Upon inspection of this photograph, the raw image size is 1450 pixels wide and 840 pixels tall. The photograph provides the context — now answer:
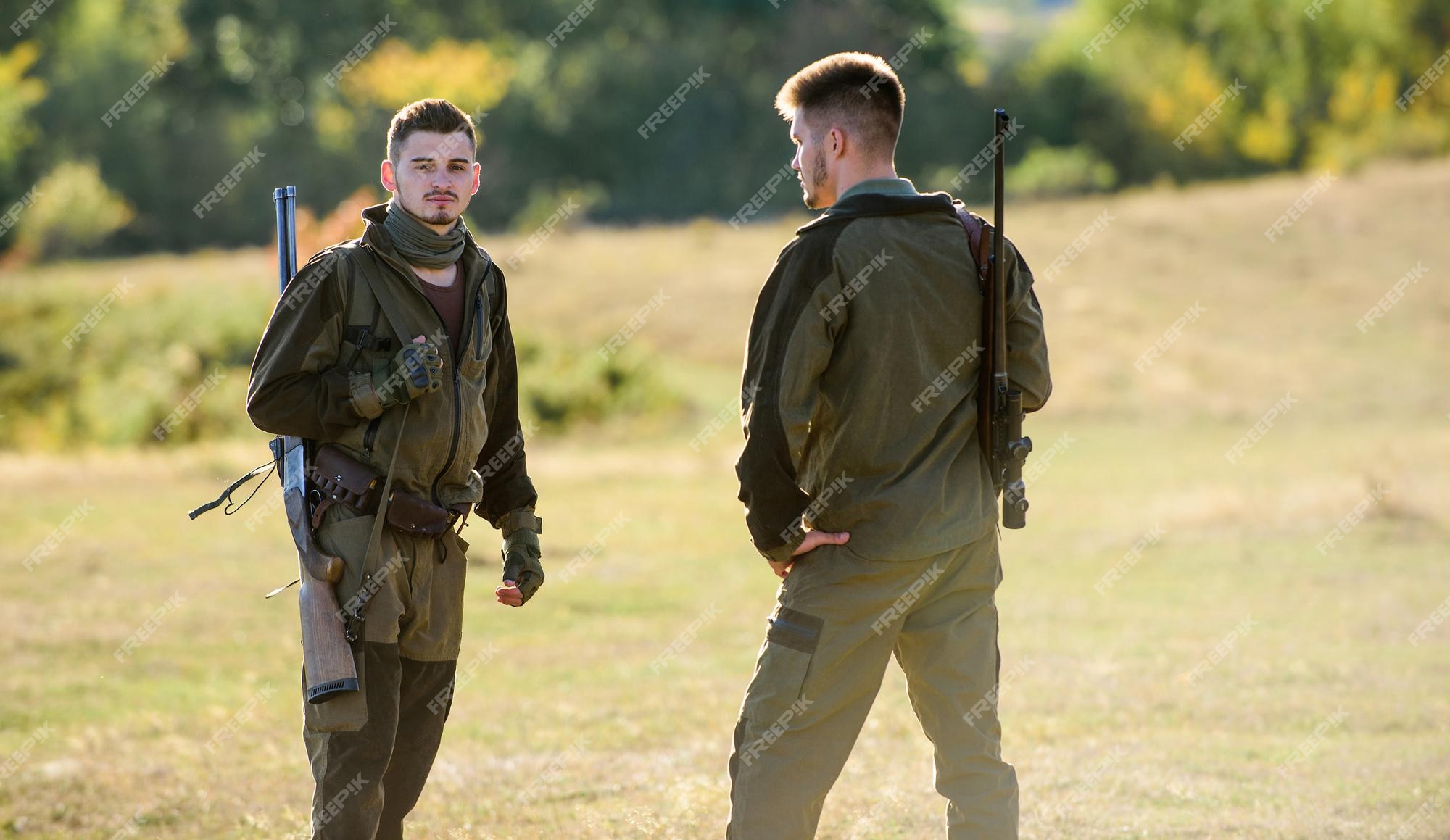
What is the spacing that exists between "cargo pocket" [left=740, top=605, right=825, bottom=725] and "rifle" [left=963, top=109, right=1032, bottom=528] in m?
0.63

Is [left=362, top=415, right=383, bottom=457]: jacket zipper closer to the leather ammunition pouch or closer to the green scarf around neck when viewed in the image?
the leather ammunition pouch

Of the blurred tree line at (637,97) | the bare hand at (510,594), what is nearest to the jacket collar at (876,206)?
the bare hand at (510,594)

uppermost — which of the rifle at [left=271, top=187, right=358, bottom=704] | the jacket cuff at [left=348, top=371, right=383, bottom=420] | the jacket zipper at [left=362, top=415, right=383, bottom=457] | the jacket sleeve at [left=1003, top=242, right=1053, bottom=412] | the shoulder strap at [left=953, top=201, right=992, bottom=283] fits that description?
the shoulder strap at [left=953, top=201, right=992, bottom=283]

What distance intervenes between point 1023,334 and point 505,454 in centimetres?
155

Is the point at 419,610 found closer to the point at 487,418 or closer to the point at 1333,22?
the point at 487,418

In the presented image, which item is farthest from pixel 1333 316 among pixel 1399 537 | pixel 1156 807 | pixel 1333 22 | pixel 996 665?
pixel 1333 22

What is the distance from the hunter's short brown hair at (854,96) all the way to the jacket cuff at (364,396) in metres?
1.30

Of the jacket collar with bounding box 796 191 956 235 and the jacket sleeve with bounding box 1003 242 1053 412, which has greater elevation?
the jacket collar with bounding box 796 191 956 235

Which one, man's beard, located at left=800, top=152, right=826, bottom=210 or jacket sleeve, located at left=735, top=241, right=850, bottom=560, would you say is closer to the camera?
jacket sleeve, located at left=735, top=241, right=850, bottom=560

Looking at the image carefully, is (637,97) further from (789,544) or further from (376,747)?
(376,747)

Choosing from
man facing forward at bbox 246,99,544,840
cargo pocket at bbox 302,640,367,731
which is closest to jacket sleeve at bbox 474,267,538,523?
man facing forward at bbox 246,99,544,840

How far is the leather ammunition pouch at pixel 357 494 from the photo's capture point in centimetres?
383

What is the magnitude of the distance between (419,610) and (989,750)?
157 centimetres

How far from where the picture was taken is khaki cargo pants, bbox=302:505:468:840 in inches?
147
